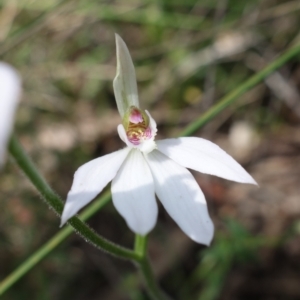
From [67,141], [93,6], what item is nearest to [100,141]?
[67,141]

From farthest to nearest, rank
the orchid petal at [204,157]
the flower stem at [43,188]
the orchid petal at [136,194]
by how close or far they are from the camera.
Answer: the orchid petal at [204,157]
the orchid petal at [136,194]
the flower stem at [43,188]

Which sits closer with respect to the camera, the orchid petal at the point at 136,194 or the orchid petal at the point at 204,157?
the orchid petal at the point at 136,194

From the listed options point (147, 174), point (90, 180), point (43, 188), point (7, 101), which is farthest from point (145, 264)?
point (7, 101)

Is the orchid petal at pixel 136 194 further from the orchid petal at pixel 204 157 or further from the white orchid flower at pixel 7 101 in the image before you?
the white orchid flower at pixel 7 101

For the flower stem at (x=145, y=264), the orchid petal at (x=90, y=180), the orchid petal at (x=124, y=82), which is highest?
the orchid petal at (x=124, y=82)

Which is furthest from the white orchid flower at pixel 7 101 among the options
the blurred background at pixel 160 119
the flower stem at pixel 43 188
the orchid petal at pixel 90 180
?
the blurred background at pixel 160 119

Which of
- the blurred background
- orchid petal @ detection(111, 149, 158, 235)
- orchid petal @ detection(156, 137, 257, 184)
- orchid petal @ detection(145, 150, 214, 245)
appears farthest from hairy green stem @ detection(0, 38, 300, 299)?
the blurred background

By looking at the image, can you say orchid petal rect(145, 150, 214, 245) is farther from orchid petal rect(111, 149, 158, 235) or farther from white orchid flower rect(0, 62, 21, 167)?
white orchid flower rect(0, 62, 21, 167)
